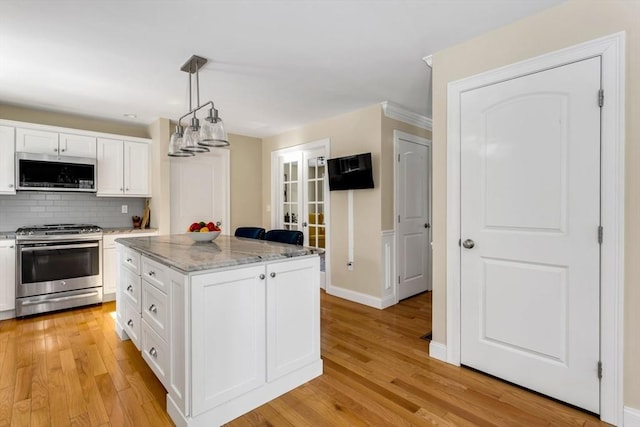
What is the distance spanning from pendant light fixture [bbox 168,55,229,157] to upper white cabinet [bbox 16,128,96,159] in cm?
207

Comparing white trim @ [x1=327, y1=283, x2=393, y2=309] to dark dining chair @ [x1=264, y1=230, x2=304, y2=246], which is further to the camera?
white trim @ [x1=327, y1=283, x2=393, y2=309]

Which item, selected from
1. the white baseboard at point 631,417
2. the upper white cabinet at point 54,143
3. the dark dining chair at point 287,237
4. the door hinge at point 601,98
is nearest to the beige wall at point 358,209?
the dark dining chair at point 287,237

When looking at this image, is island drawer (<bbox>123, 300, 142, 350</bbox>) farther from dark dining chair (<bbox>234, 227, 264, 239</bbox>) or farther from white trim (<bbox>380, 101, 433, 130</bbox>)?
white trim (<bbox>380, 101, 433, 130</bbox>)

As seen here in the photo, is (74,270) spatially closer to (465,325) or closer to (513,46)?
(465,325)

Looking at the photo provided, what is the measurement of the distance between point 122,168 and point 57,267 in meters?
1.41

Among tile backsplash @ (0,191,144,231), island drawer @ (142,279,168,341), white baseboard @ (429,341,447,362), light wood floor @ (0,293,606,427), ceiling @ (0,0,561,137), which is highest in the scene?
ceiling @ (0,0,561,137)

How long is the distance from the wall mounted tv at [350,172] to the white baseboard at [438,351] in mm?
1834

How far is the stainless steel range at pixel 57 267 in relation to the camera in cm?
336

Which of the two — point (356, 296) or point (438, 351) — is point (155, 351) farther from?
point (356, 296)

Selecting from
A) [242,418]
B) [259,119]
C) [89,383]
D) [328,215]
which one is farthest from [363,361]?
[259,119]

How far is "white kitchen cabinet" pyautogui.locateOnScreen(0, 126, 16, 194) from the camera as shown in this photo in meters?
3.42

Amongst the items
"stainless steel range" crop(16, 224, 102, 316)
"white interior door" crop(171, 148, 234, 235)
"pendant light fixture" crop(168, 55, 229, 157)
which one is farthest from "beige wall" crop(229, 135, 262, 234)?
"pendant light fixture" crop(168, 55, 229, 157)

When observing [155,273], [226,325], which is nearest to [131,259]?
[155,273]

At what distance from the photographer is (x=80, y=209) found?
13.6ft
